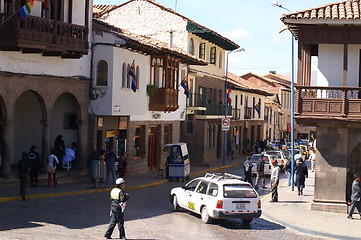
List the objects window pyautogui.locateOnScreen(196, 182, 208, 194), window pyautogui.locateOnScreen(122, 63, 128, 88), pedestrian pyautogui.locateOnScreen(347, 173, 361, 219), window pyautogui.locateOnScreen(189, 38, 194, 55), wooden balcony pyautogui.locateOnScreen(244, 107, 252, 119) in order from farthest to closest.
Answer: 1. wooden balcony pyautogui.locateOnScreen(244, 107, 252, 119)
2. window pyautogui.locateOnScreen(189, 38, 194, 55)
3. window pyautogui.locateOnScreen(122, 63, 128, 88)
4. pedestrian pyautogui.locateOnScreen(347, 173, 361, 219)
5. window pyautogui.locateOnScreen(196, 182, 208, 194)

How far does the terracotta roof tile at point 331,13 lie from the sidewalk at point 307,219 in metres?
7.05

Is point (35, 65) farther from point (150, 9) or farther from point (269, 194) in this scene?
point (150, 9)

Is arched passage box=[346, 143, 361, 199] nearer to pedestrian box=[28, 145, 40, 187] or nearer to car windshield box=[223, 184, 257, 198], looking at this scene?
car windshield box=[223, 184, 257, 198]

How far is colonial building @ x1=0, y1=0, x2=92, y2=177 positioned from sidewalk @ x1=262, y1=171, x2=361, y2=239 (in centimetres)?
991

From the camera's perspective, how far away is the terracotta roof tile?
21.6m

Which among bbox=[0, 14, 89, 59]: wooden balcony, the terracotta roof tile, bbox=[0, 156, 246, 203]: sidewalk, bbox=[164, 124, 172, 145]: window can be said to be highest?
the terracotta roof tile

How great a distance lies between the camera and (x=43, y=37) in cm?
2347

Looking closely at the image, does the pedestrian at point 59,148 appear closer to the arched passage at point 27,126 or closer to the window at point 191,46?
the arched passage at point 27,126

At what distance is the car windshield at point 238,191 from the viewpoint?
18.5 metres

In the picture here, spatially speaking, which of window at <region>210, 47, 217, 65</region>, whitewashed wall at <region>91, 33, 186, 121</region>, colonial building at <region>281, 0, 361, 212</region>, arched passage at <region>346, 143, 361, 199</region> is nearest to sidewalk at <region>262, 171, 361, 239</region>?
colonial building at <region>281, 0, 361, 212</region>

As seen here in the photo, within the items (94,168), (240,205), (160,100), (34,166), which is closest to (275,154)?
(160,100)

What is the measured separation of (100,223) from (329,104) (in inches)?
370

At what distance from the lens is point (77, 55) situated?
26.4m

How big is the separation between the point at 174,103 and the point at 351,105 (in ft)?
54.1
